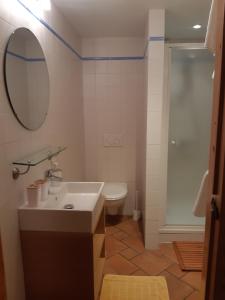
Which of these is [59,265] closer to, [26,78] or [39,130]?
[39,130]

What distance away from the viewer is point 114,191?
9.30 ft

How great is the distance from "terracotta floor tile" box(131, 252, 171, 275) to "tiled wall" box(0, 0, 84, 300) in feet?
3.58

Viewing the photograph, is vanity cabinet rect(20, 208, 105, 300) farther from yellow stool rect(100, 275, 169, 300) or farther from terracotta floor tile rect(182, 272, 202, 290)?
terracotta floor tile rect(182, 272, 202, 290)

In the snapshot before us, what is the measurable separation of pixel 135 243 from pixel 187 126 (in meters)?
1.46

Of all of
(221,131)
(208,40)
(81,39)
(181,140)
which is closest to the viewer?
(221,131)

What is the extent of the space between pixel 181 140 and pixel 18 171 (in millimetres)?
1912

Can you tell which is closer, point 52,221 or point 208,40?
point 208,40

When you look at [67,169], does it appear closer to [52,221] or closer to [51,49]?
[52,221]

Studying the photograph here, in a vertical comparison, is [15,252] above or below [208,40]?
below

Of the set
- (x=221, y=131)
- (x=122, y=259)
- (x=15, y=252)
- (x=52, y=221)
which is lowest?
(x=122, y=259)

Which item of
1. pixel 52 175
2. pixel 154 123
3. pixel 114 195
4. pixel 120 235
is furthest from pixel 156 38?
pixel 120 235

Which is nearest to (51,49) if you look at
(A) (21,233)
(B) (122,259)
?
(A) (21,233)

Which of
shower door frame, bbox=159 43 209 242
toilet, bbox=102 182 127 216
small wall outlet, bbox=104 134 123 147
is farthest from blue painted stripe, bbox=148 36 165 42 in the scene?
toilet, bbox=102 182 127 216

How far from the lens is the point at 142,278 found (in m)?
2.03
